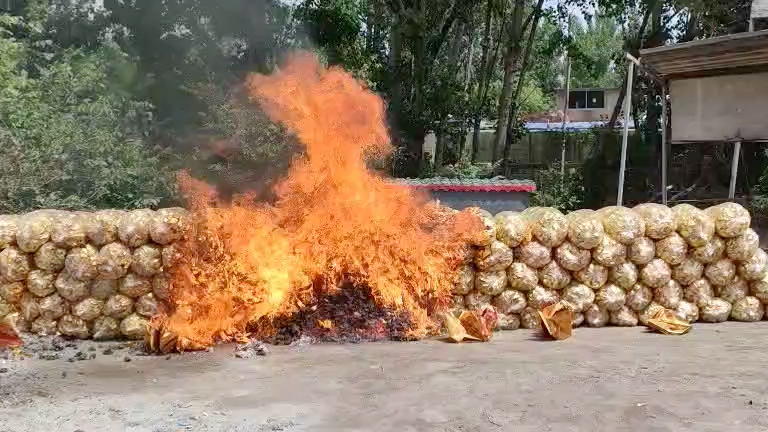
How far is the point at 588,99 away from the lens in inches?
1778

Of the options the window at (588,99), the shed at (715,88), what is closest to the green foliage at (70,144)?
the shed at (715,88)

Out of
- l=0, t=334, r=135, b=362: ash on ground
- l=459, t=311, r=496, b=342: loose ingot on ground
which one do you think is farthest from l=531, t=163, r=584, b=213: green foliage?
l=0, t=334, r=135, b=362: ash on ground

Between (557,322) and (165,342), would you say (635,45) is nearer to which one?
(557,322)

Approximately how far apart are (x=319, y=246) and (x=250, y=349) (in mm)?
1016

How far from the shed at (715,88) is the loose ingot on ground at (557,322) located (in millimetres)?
5140

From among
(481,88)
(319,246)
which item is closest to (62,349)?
(319,246)

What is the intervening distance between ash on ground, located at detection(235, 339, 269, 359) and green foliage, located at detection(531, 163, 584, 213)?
35.4ft

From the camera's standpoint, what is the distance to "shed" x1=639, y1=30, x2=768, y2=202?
9625mm

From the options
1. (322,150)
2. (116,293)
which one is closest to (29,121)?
(116,293)

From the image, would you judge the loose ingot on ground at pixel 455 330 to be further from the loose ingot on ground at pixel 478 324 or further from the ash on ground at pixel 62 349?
the ash on ground at pixel 62 349

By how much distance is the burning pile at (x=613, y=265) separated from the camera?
6.48 metres

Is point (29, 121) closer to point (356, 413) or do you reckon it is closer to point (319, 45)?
point (356, 413)

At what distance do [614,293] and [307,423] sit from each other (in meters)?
3.49

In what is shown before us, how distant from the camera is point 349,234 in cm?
626
